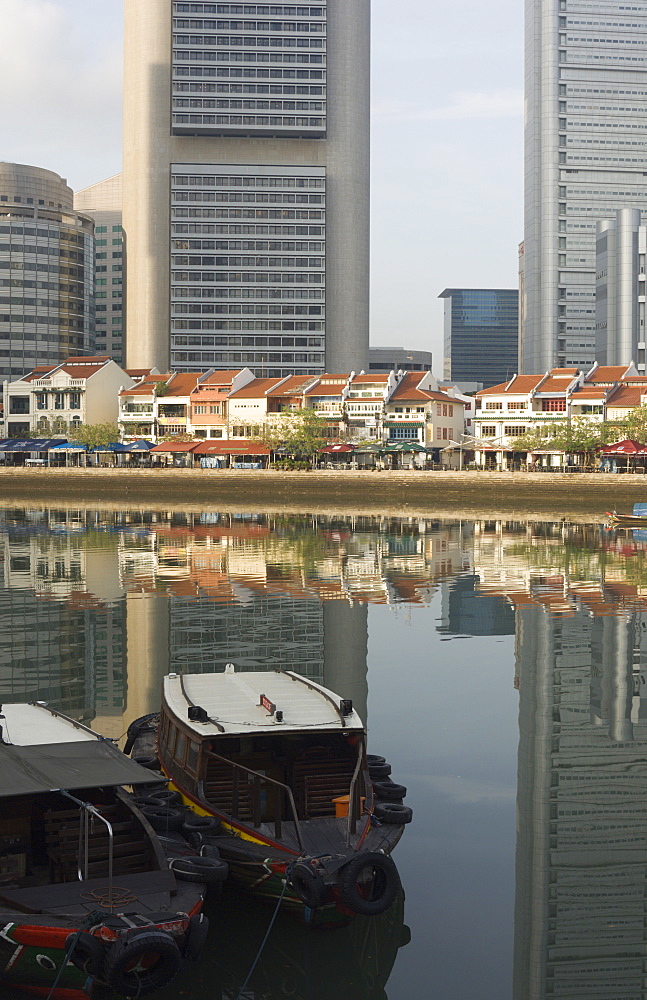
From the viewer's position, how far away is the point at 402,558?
1794 inches

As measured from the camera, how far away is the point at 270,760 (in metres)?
12.4

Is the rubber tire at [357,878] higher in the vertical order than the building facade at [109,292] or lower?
lower

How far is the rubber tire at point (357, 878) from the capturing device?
10.6 m

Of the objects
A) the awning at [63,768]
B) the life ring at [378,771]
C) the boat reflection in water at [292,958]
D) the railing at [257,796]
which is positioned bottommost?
the boat reflection in water at [292,958]

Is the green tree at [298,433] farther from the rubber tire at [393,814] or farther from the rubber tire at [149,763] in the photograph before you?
the rubber tire at [393,814]

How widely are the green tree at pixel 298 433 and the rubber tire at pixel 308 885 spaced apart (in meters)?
83.4

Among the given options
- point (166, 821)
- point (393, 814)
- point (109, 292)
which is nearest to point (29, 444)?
point (109, 292)

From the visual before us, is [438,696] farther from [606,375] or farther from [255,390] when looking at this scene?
[606,375]

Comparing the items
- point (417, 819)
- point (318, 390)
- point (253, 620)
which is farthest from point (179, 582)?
point (318, 390)

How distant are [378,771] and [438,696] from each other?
287 inches

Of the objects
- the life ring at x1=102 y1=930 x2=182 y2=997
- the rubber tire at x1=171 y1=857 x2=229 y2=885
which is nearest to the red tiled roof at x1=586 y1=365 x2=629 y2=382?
the rubber tire at x1=171 y1=857 x2=229 y2=885

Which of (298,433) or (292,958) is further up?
(298,433)

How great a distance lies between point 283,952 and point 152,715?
7.01 m

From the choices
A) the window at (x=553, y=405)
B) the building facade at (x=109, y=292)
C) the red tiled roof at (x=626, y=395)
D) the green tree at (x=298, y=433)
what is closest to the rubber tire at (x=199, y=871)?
the green tree at (x=298, y=433)
